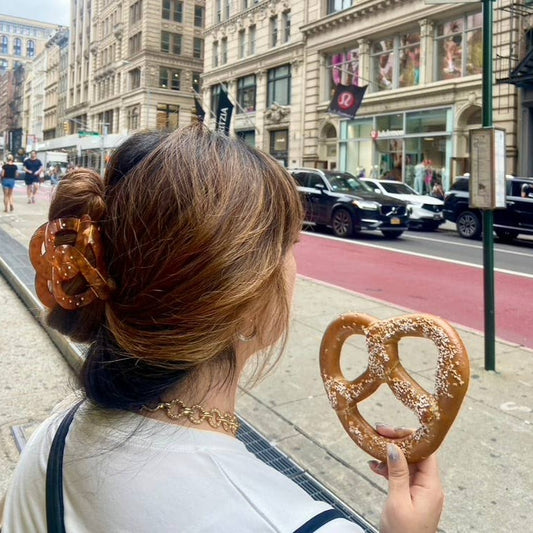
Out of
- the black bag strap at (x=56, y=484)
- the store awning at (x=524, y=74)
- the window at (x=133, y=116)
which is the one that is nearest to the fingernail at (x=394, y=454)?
the black bag strap at (x=56, y=484)

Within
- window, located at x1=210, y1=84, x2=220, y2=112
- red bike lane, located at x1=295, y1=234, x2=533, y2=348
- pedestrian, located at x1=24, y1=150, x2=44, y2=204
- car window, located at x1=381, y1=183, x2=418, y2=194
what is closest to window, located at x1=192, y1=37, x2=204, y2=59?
window, located at x1=210, y1=84, x2=220, y2=112

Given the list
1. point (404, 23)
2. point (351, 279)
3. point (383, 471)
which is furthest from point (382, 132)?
point (383, 471)

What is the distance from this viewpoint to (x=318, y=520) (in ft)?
2.67

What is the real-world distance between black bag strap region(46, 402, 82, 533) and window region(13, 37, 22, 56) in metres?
167

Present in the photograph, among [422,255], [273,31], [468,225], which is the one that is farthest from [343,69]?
[422,255]

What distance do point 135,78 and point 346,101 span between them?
40060 millimetres

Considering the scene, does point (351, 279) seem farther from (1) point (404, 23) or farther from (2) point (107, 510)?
(1) point (404, 23)

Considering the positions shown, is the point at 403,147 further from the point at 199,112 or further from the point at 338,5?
the point at 199,112

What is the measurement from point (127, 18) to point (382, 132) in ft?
143

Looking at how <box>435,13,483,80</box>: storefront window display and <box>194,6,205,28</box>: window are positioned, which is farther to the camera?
<box>194,6,205,28</box>: window

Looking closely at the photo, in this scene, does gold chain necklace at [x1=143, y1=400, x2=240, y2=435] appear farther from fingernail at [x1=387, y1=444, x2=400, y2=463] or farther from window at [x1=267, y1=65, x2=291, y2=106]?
window at [x1=267, y1=65, x2=291, y2=106]

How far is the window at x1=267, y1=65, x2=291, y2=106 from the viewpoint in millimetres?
36094

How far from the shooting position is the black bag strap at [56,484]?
0.90 metres

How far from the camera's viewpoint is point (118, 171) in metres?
1.06
